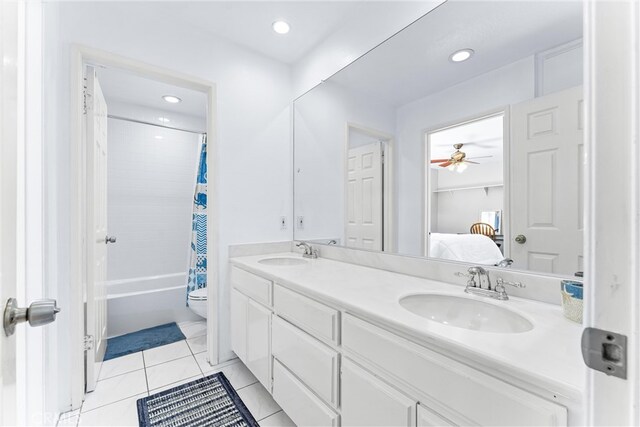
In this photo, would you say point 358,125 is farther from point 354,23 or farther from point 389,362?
point 389,362

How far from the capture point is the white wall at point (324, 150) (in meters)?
1.83

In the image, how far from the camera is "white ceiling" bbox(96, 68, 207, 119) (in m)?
2.42

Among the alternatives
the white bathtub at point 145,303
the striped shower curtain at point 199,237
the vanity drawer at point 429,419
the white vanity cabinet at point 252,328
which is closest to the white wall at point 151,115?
the striped shower curtain at point 199,237

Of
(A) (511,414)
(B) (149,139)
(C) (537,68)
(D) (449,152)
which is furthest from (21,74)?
(B) (149,139)

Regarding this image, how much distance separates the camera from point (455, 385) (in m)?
0.69

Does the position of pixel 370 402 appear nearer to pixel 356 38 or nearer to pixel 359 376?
pixel 359 376

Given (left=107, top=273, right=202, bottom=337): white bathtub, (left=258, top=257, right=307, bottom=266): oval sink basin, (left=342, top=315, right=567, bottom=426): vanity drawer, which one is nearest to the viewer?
(left=342, top=315, right=567, bottom=426): vanity drawer

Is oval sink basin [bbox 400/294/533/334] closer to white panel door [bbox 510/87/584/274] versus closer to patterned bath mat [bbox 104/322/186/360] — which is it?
white panel door [bbox 510/87/584/274]

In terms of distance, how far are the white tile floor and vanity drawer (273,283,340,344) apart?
606 millimetres

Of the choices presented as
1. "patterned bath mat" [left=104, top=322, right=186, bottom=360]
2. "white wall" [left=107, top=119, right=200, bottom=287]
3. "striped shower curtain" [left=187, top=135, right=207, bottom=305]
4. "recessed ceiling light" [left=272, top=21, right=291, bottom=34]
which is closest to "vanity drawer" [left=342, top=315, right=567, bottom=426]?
"recessed ceiling light" [left=272, top=21, right=291, bottom=34]

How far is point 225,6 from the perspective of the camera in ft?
5.62

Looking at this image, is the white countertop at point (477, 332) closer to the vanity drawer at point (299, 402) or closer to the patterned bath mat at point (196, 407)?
the vanity drawer at point (299, 402)

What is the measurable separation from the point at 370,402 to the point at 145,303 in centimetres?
262

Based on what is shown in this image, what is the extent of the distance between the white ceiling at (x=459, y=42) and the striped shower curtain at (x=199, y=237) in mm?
1910
